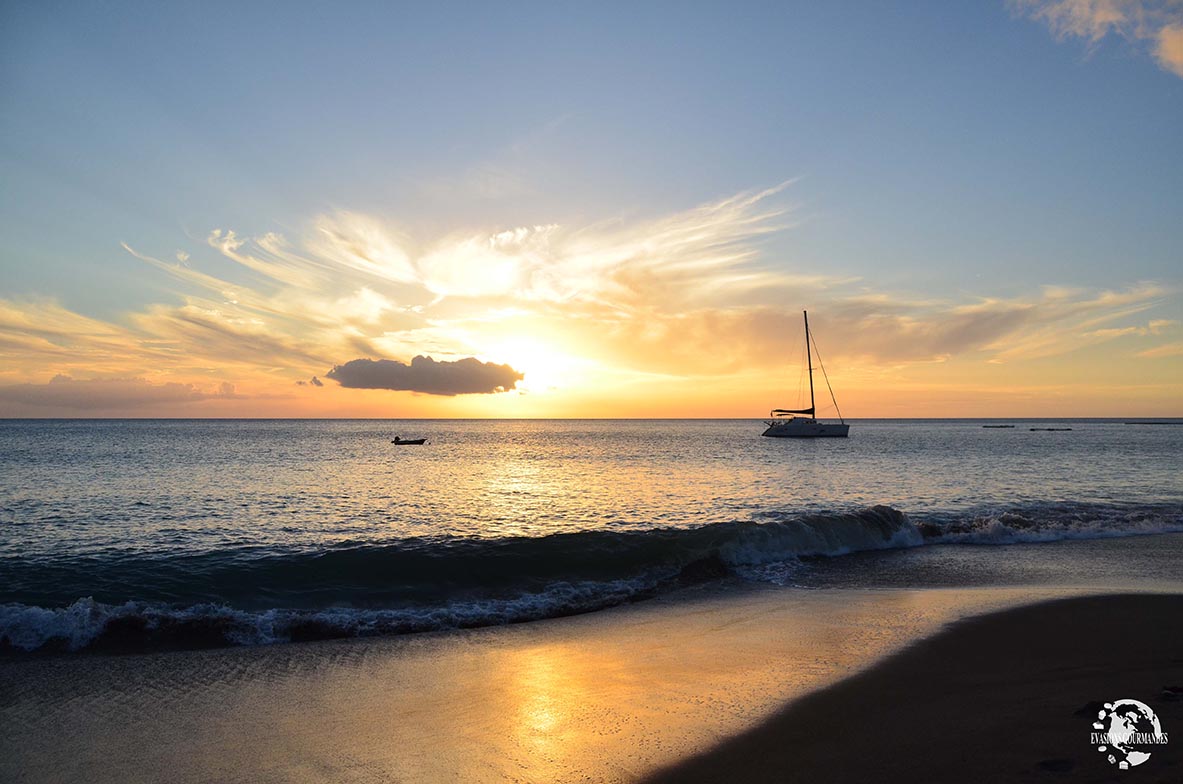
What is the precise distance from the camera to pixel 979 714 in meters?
8.10

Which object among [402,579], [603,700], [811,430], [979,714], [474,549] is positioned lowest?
[402,579]

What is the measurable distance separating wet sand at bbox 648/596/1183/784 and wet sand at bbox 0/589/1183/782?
1.6 inches

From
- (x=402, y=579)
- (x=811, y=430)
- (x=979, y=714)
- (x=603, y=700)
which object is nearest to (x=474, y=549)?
(x=402, y=579)

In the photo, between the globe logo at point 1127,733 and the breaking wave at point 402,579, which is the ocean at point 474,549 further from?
the globe logo at point 1127,733

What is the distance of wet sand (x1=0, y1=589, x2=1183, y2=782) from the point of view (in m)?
7.09

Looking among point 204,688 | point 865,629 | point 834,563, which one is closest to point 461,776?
point 204,688

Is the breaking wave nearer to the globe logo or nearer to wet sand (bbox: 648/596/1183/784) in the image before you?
wet sand (bbox: 648/596/1183/784)

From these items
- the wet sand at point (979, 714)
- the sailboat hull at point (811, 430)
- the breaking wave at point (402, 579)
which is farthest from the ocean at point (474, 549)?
the sailboat hull at point (811, 430)

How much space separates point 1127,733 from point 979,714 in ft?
4.98

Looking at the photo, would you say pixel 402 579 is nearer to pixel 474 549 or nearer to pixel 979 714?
pixel 474 549

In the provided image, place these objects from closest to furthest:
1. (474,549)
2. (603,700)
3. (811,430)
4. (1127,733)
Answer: (1127,733) → (603,700) → (474,549) → (811,430)

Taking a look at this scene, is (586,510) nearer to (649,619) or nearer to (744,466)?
(649,619)

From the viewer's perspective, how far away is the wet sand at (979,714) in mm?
6559

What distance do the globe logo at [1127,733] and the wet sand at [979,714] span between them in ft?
0.37
